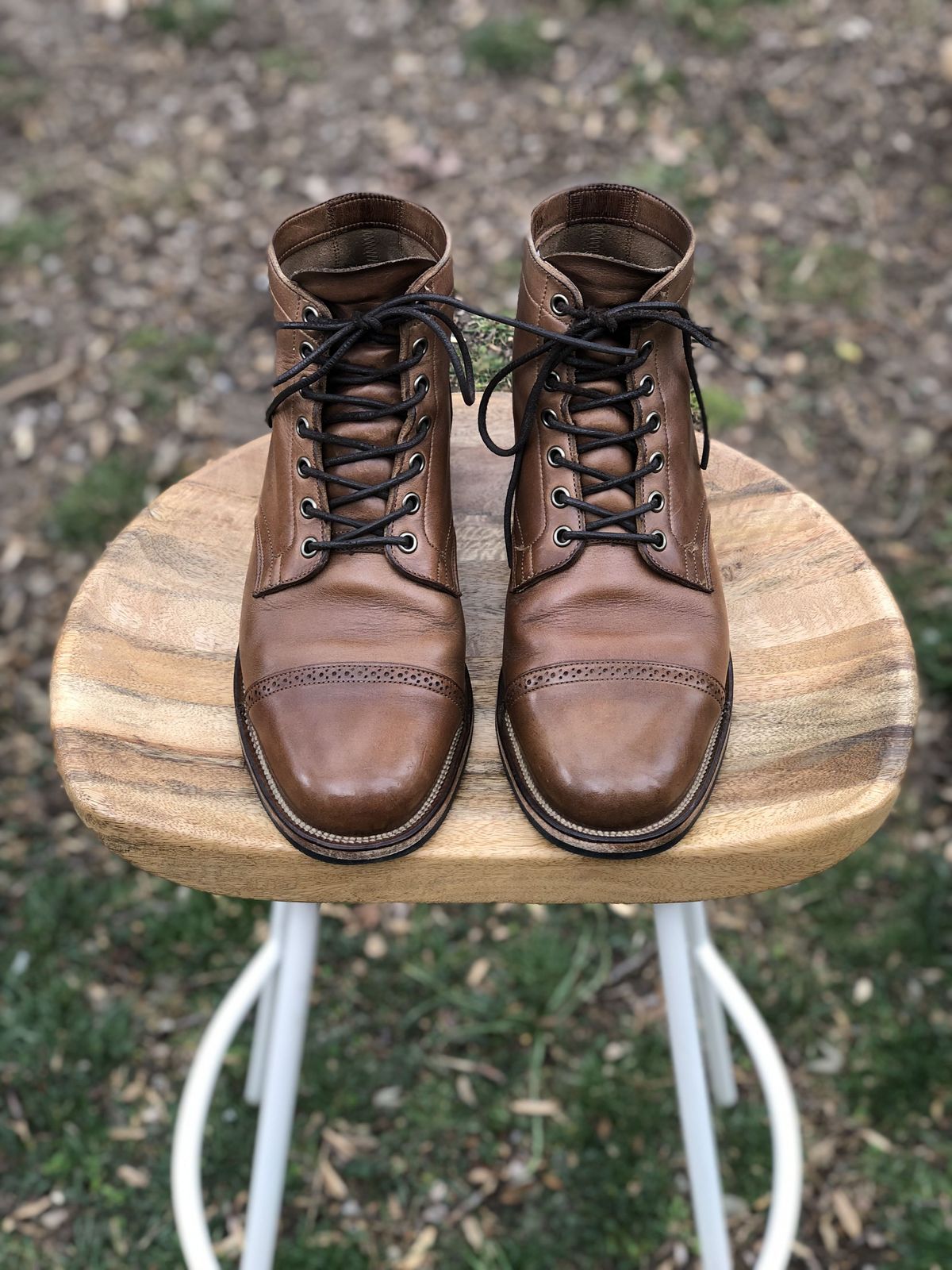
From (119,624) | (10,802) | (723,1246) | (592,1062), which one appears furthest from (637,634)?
(10,802)

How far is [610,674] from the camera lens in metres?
0.90

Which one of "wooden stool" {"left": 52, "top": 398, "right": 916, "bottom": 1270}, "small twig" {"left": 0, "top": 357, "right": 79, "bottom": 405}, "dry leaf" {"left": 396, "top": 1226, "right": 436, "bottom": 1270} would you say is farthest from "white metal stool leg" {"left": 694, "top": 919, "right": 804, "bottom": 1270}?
"small twig" {"left": 0, "top": 357, "right": 79, "bottom": 405}

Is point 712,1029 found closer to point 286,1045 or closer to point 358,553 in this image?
point 286,1045

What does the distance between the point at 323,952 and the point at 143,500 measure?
0.98m

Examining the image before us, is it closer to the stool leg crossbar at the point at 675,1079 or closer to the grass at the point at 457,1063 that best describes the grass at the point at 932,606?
the grass at the point at 457,1063

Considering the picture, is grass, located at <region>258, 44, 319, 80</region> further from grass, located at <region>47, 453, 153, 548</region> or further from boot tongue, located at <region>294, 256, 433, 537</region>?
boot tongue, located at <region>294, 256, 433, 537</region>

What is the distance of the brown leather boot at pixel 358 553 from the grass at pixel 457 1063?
104 cm

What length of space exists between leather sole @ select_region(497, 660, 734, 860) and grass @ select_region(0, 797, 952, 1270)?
1021 millimetres

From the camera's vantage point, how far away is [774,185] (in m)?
2.79

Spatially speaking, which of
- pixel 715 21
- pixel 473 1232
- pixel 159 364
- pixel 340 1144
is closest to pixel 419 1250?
pixel 473 1232

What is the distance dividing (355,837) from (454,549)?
0.28 m

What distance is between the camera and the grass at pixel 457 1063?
167 centimetres

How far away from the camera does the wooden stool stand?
0.92 metres

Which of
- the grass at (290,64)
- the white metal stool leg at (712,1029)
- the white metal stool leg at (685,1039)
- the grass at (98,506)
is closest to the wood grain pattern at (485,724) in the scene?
the white metal stool leg at (685,1039)
